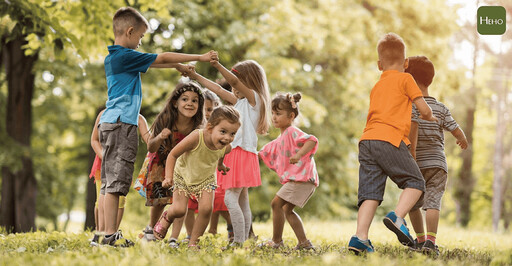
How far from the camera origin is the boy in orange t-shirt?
4664 millimetres

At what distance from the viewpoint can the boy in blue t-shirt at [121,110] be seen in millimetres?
4988

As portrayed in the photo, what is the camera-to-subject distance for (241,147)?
18.6 ft

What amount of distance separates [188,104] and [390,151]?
2.17m

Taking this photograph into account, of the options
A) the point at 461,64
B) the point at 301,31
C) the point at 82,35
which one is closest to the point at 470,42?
the point at 461,64

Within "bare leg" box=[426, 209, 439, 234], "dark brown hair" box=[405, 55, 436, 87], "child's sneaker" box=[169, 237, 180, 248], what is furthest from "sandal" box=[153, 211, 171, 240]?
"dark brown hair" box=[405, 55, 436, 87]

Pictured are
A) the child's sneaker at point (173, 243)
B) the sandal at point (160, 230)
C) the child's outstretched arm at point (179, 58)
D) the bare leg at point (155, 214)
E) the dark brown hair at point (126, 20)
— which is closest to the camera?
the child's outstretched arm at point (179, 58)

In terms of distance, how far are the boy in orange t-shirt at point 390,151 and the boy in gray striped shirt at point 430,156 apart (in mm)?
649

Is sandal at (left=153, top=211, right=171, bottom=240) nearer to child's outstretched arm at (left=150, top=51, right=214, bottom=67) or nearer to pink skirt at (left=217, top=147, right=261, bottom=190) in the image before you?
pink skirt at (left=217, top=147, right=261, bottom=190)

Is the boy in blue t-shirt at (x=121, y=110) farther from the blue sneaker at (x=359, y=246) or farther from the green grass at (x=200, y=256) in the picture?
the blue sneaker at (x=359, y=246)

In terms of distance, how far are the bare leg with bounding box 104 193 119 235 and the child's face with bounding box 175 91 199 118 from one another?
3.93 feet

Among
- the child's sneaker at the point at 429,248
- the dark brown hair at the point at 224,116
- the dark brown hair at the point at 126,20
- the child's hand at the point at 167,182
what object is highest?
the dark brown hair at the point at 126,20

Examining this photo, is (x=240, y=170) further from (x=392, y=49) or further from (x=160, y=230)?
(x=392, y=49)

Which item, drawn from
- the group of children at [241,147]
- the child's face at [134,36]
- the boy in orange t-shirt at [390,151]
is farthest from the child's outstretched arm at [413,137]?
the child's face at [134,36]

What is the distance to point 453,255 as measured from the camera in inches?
197
